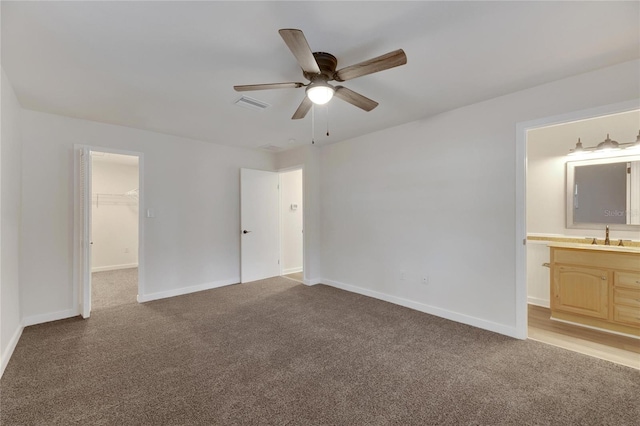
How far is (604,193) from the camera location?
3500 mm

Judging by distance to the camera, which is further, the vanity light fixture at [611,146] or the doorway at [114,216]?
the doorway at [114,216]

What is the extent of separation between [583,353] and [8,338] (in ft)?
16.9

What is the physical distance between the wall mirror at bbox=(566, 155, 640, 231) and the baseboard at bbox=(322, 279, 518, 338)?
6.14 feet

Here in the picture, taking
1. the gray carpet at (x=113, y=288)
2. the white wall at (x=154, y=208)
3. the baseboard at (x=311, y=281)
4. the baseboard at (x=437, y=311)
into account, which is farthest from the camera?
the baseboard at (x=311, y=281)

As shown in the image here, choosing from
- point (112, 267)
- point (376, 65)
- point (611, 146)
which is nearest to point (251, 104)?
point (376, 65)

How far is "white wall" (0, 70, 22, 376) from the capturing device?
240 centimetres

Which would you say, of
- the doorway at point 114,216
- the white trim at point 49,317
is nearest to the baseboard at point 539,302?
the white trim at point 49,317

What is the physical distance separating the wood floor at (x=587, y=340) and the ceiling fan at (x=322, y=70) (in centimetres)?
295

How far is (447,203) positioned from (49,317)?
493 cm

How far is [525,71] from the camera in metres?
2.45

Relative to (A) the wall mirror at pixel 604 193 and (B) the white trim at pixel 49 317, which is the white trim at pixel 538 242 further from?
(B) the white trim at pixel 49 317

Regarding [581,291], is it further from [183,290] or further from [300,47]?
[183,290]

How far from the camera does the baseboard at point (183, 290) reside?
4.10 metres

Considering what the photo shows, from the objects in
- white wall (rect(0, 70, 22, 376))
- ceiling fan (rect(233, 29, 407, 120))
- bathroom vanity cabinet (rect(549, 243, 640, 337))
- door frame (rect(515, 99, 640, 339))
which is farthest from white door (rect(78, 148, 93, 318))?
bathroom vanity cabinet (rect(549, 243, 640, 337))
